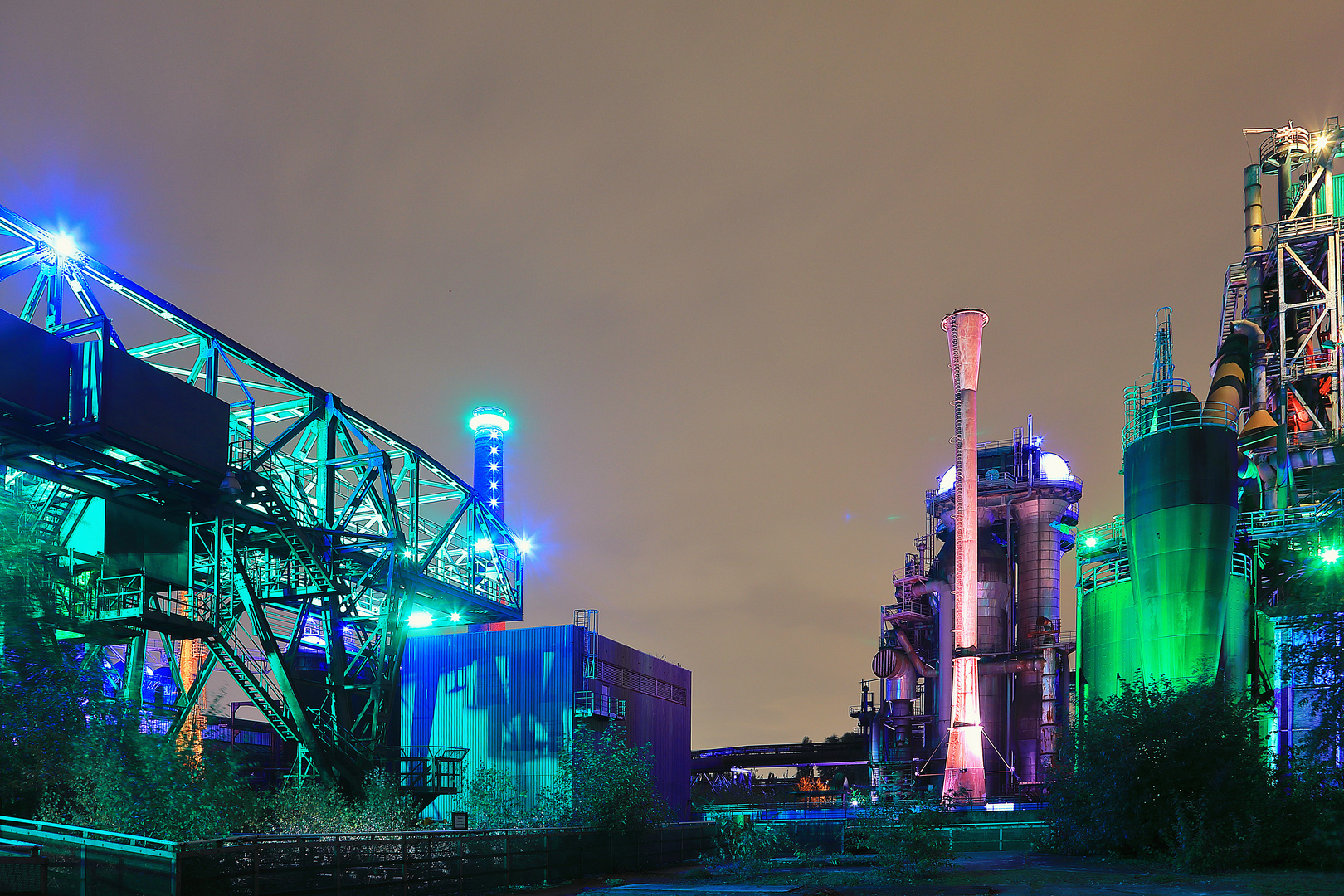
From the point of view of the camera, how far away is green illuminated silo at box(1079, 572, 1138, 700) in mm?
47781

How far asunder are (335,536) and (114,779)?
14.9m

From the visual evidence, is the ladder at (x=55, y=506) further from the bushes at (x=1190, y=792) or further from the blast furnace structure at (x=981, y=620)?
the blast furnace structure at (x=981, y=620)

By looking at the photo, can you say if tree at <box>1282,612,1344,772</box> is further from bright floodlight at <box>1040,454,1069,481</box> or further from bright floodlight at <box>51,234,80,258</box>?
bright floodlight at <box>1040,454,1069,481</box>

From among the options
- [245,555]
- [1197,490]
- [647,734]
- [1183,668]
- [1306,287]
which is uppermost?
[1306,287]

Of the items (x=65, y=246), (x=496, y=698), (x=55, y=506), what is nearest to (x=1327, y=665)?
(x=496, y=698)

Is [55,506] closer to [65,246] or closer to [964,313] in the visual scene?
[65,246]

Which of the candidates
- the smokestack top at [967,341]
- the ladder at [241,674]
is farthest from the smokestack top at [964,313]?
the ladder at [241,674]

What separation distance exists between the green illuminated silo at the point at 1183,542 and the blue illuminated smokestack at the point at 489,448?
37.2m

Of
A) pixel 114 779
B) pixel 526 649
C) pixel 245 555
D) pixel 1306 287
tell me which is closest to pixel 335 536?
pixel 245 555

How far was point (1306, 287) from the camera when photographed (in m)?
55.9

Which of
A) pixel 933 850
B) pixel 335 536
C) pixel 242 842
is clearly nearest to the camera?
pixel 242 842

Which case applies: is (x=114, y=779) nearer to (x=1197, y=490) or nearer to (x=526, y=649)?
(x=526, y=649)

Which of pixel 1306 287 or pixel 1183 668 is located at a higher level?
pixel 1306 287

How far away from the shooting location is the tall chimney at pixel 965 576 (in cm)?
5691
